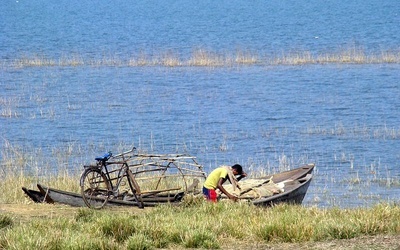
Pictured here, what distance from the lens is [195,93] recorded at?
3556cm

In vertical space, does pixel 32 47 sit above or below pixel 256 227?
above

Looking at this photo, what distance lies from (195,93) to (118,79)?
231 inches

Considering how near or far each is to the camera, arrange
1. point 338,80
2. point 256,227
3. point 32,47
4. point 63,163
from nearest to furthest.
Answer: point 256,227, point 63,163, point 338,80, point 32,47

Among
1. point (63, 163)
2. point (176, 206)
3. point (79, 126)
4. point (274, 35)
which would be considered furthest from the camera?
point (274, 35)

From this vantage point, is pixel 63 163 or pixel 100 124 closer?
pixel 63 163

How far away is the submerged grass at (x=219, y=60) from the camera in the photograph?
4509cm

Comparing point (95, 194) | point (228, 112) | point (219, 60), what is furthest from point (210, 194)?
point (219, 60)

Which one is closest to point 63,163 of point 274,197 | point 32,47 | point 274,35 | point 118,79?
point 274,197

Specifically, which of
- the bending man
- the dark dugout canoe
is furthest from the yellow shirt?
the dark dugout canoe

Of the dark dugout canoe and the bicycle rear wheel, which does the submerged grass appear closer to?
the dark dugout canoe

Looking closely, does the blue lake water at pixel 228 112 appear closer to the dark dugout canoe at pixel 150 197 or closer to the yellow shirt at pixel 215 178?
the dark dugout canoe at pixel 150 197

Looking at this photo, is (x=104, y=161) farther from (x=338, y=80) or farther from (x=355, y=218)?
(x=338, y=80)

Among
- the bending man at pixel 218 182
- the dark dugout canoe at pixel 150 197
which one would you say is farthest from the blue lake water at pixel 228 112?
the bending man at pixel 218 182

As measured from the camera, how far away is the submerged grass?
45.1 metres
